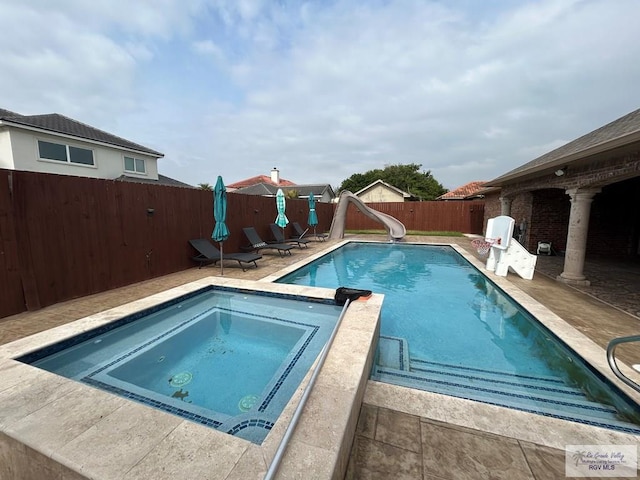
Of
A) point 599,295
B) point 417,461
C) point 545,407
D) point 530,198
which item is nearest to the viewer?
point 417,461

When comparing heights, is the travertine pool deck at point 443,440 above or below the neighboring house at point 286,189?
below

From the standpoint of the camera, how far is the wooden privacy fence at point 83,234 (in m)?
4.42

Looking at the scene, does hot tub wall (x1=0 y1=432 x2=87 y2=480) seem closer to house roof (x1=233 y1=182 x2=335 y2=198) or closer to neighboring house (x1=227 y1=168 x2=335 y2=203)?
house roof (x1=233 y1=182 x2=335 y2=198)

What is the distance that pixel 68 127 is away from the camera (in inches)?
566

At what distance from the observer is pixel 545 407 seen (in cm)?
278

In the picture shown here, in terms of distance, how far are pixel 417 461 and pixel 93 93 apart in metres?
22.2

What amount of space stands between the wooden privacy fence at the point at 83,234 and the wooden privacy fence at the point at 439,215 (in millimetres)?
15693

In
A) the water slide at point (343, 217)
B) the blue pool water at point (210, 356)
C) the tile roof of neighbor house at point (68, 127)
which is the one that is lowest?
the blue pool water at point (210, 356)

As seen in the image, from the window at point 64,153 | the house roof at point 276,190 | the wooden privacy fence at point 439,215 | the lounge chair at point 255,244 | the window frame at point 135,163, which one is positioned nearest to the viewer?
the lounge chair at point 255,244

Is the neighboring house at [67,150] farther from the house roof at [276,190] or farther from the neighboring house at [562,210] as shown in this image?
the neighboring house at [562,210]

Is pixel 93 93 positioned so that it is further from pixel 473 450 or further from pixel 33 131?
pixel 473 450

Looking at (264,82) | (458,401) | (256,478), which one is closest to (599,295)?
(458,401)

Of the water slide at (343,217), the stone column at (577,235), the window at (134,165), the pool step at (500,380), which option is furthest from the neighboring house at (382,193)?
the pool step at (500,380)

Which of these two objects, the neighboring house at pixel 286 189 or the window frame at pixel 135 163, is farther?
the neighboring house at pixel 286 189
